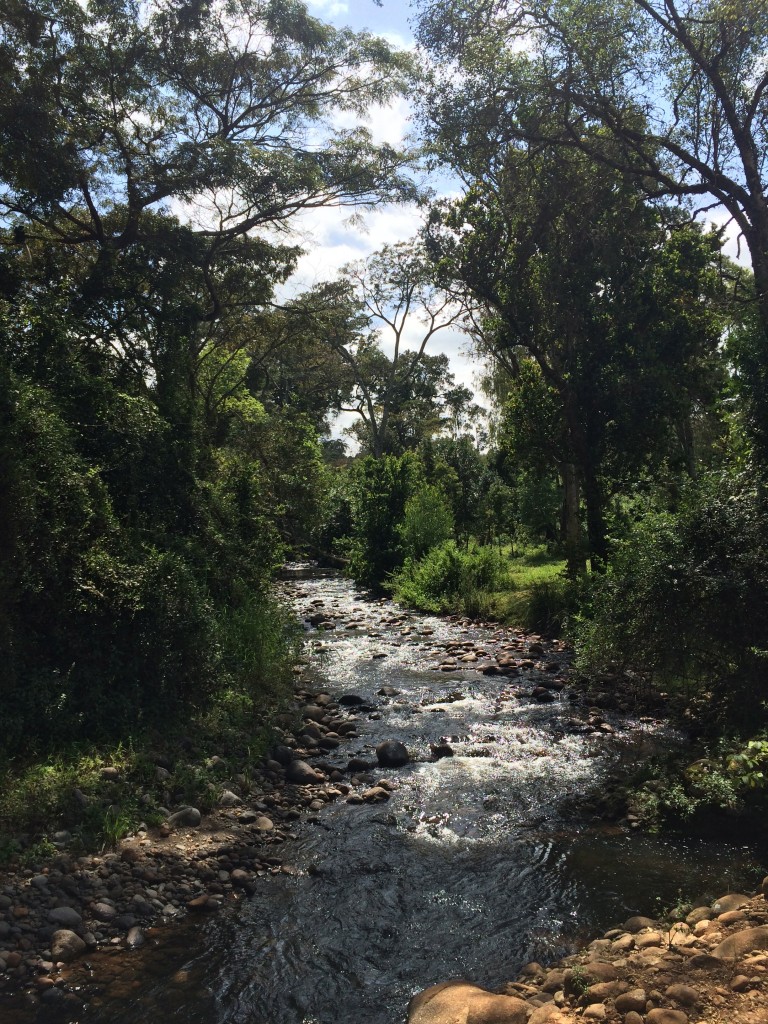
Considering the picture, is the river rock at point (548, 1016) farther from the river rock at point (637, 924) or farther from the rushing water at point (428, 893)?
the river rock at point (637, 924)

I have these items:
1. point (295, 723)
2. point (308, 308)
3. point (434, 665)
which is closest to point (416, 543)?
point (308, 308)

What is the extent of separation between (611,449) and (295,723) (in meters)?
10.8

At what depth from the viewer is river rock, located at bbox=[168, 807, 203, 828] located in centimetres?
676

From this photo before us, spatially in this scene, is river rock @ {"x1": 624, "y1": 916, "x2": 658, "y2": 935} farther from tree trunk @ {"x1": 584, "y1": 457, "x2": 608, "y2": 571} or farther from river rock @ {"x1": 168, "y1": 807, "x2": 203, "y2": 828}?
tree trunk @ {"x1": 584, "y1": 457, "x2": 608, "y2": 571}

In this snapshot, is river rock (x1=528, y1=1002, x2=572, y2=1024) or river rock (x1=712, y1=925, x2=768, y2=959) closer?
river rock (x1=528, y1=1002, x2=572, y2=1024)

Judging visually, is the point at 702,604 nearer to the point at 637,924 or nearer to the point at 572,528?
the point at 637,924

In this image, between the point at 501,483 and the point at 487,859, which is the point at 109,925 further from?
the point at 501,483

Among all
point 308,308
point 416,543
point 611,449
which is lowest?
point 416,543

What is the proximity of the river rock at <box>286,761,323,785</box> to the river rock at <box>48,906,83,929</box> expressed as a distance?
331cm

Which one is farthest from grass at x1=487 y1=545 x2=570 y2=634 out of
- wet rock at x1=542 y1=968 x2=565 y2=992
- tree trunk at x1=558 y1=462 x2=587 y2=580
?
wet rock at x1=542 y1=968 x2=565 y2=992

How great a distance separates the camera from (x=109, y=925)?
5242 mm

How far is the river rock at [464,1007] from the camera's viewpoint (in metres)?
3.89

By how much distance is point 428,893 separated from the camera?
19.5 ft

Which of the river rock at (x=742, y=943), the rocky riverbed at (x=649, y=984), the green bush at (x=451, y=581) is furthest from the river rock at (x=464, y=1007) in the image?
the green bush at (x=451, y=581)
